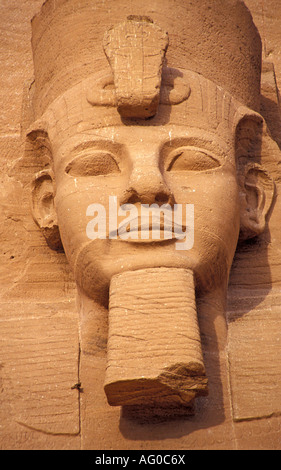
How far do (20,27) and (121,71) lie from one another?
2483 millimetres

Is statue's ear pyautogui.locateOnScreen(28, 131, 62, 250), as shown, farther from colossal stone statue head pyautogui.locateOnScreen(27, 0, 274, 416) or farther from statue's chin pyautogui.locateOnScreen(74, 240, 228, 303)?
statue's chin pyautogui.locateOnScreen(74, 240, 228, 303)

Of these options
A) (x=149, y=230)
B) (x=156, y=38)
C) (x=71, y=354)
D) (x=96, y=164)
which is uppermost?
(x=156, y=38)

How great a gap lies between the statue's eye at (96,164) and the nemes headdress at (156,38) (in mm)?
371

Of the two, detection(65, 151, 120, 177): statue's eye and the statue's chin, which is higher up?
detection(65, 151, 120, 177): statue's eye

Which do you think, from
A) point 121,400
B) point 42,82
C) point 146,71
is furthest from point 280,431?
point 42,82

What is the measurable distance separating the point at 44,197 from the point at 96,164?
0.61 metres

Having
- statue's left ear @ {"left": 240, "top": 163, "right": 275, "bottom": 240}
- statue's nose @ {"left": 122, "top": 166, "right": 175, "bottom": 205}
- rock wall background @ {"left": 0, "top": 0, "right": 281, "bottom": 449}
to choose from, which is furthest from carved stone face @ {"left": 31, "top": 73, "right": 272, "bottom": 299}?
rock wall background @ {"left": 0, "top": 0, "right": 281, "bottom": 449}

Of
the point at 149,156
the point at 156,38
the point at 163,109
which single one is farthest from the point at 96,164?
the point at 156,38

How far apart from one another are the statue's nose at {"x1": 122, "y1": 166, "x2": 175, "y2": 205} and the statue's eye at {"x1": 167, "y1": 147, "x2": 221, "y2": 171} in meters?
0.21

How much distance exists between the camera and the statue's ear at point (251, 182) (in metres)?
5.36

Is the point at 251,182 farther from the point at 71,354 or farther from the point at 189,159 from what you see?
the point at 71,354

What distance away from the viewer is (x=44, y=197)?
5.49 metres

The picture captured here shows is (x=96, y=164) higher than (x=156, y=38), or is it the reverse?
(x=156, y=38)

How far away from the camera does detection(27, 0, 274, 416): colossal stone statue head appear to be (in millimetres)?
4453
